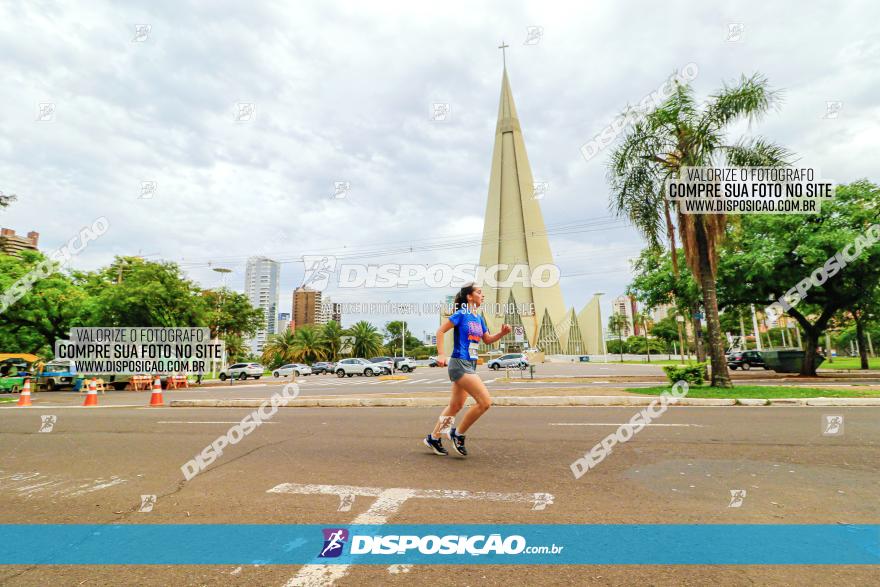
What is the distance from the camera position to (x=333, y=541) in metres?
2.92

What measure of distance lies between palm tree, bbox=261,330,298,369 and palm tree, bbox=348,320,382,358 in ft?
26.1

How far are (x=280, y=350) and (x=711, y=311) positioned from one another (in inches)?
2186

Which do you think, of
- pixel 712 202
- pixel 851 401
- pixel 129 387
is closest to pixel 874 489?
pixel 851 401

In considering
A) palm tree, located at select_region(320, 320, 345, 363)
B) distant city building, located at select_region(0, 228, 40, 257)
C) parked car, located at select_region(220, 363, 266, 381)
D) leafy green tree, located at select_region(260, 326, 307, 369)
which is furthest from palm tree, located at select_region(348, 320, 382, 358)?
distant city building, located at select_region(0, 228, 40, 257)

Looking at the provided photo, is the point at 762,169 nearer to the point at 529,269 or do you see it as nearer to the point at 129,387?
the point at 129,387

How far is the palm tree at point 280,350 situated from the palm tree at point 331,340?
13.4 ft

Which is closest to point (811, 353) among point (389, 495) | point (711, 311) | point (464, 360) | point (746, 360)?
point (711, 311)

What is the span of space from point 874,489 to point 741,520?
5.77ft

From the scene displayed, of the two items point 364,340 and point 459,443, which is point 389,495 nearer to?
point 459,443

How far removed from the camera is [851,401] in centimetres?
1023

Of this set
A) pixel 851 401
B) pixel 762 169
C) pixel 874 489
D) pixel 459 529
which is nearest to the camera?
pixel 459 529

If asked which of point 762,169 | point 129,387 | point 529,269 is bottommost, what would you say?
point 129,387

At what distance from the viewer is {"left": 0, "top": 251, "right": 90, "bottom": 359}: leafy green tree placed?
28297mm

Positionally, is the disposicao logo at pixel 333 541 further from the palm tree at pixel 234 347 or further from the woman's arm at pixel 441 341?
the palm tree at pixel 234 347
